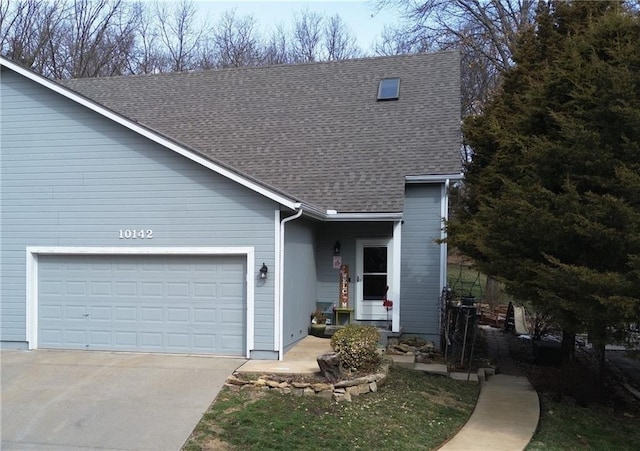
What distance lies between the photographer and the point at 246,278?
33.2 ft

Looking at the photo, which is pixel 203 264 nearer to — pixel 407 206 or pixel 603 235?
pixel 407 206

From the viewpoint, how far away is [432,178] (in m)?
12.2

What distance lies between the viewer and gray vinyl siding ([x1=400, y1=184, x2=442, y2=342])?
12414 millimetres

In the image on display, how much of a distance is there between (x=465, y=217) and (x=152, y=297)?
6940 millimetres

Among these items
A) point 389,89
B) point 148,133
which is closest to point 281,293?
point 148,133

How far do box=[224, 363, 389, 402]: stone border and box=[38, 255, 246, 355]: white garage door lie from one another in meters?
1.90

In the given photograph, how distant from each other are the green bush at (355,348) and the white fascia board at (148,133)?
252 centimetres

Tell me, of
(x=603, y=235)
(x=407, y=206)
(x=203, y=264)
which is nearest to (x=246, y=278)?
(x=203, y=264)

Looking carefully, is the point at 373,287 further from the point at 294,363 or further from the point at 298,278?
the point at 294,363

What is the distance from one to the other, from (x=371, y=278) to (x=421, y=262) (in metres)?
1.24

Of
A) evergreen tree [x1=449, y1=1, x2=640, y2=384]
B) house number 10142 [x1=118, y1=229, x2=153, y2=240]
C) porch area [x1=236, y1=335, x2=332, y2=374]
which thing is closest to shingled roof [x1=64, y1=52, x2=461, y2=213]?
house number 10142 [x1=118, y1=229, x2=153, y2=240]

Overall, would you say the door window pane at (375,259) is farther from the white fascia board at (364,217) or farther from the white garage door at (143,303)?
the white garage door at (143,303)

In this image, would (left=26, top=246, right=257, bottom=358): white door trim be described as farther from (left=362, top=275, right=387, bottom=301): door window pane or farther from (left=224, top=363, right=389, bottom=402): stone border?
(left=362, top=275, right=387, bottom=301): door window pane

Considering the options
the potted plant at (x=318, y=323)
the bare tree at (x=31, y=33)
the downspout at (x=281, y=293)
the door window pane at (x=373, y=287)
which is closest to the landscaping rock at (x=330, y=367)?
the downspout at (x=281, y=293)
